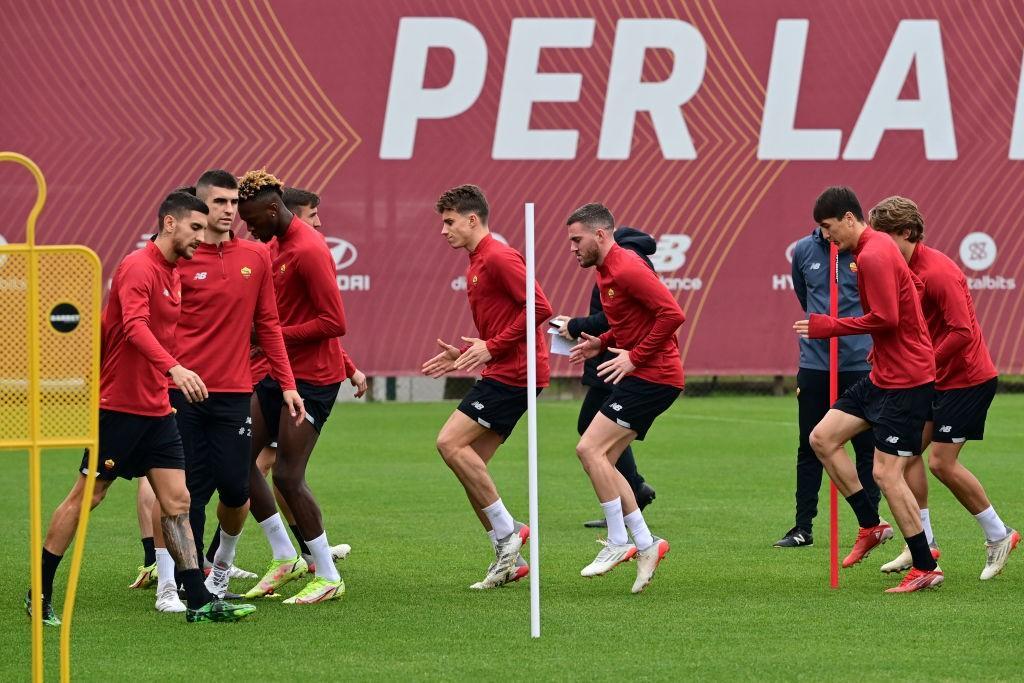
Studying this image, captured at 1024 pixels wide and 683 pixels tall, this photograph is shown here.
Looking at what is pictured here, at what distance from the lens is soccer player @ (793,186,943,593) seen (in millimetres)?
8117

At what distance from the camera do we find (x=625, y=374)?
8594mm

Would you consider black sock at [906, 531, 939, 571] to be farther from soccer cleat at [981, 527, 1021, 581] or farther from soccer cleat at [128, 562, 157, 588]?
soccer cleat at [128, 562, 157, 588]

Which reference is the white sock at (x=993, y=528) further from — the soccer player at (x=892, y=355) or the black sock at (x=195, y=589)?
the black sock at (x=195, y=589)

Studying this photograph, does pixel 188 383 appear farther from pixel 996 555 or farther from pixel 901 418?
pixel 996 555

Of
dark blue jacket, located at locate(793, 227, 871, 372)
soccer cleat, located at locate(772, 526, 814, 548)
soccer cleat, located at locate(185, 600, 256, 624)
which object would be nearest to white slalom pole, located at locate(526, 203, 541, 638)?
soccer cleat, located at locate(185, 600, 256, 624)

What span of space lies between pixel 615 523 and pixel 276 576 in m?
1.75

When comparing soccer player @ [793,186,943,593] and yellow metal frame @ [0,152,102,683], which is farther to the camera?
soccer player @ [793,186,943,593]

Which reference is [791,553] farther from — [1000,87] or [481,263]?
[1000,87]

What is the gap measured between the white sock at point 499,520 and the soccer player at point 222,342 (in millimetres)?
1243

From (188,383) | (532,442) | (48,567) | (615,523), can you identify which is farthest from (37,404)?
(615,523)

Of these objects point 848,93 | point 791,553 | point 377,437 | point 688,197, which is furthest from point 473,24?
point 791,553

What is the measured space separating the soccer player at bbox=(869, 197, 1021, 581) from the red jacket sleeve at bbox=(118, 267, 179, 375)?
3759 millimetres

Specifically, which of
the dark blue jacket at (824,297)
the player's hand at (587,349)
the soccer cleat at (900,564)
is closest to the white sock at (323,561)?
the player's hand at (587,349)

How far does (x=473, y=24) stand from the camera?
23.0 m
